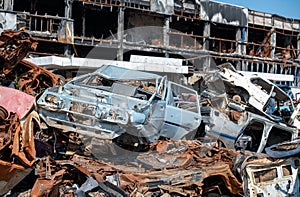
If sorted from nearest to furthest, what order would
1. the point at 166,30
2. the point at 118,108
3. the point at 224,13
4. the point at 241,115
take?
the point at 118,108, the point at 241,115, the point at 166,30, the point at 224,13

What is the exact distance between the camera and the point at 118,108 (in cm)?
721

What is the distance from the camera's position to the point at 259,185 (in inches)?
208

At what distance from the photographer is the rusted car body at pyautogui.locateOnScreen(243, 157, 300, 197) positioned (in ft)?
16.6

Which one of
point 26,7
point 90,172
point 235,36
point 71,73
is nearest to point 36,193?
point 90,172

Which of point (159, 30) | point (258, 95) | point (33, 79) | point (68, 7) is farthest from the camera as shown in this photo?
point (159, 30)

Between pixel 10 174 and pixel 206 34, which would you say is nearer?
pixel 10 174

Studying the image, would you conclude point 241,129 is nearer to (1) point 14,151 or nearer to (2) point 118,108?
(2) point 118,108

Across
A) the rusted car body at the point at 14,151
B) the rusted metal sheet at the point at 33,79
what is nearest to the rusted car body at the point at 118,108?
the rusted car body at the point at 14,151

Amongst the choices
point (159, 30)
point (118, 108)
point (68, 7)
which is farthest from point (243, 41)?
point (118, 108)

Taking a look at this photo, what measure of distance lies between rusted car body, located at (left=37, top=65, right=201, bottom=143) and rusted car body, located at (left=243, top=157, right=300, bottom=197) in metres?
2.65

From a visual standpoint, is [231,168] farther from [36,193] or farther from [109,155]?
[36,193]

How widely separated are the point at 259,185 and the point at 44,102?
4.22 meters

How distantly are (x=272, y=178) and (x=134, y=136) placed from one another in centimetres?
320

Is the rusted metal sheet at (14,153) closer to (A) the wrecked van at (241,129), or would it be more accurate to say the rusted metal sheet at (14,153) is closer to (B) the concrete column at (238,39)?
(A) the wrecked van at (241,129)
